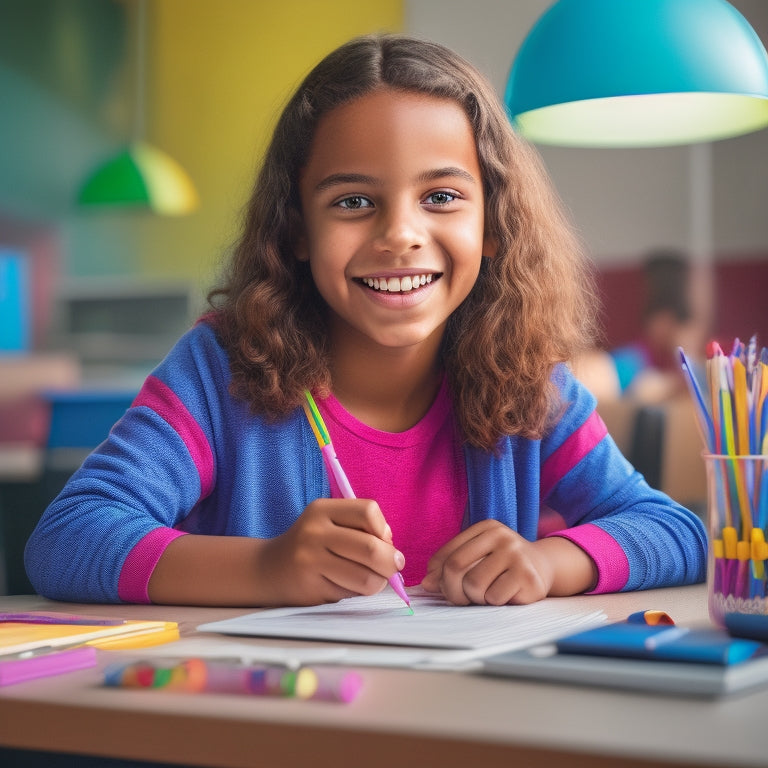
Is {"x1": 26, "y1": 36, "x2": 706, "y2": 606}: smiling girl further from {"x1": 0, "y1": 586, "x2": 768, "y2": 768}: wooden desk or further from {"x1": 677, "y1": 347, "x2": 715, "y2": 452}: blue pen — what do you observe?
{"x1": 0, "y1": 586, "x2": 768, "y2": 768}: wooden desk

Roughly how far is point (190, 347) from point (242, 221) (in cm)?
23

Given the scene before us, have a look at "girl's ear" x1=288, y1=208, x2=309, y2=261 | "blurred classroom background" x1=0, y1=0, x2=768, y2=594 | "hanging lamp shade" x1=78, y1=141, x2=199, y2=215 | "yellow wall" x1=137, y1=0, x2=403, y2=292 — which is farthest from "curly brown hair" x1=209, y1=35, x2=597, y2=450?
"yellow wall" x1=137, y1=0, x2=403, y2=292

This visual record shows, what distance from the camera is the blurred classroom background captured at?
6.35 m

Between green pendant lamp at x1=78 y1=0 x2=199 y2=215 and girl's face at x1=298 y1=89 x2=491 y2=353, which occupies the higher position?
green pendant lamp at x1=78 y1=0 x2=199 y2=215

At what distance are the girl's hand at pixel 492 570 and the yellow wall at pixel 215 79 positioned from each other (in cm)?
530

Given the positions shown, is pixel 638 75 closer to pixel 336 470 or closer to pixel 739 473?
pixel 336 470

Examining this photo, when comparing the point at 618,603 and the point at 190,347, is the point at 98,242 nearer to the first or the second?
the point at 190,347

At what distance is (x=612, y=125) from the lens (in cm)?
186

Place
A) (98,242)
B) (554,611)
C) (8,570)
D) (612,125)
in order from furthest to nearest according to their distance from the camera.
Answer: (98,242) → (8,570) → (612,125) → (554,611)

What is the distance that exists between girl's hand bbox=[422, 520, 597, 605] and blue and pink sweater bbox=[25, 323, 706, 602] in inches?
3.7

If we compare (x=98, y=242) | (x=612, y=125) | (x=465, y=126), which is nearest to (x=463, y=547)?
(x=465, y=126)

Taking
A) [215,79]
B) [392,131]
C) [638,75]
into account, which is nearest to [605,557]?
[392,131]

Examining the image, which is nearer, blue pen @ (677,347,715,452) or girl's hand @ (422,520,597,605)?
blue pen @ (677,347,715,452)

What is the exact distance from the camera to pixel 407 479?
4.38ft
